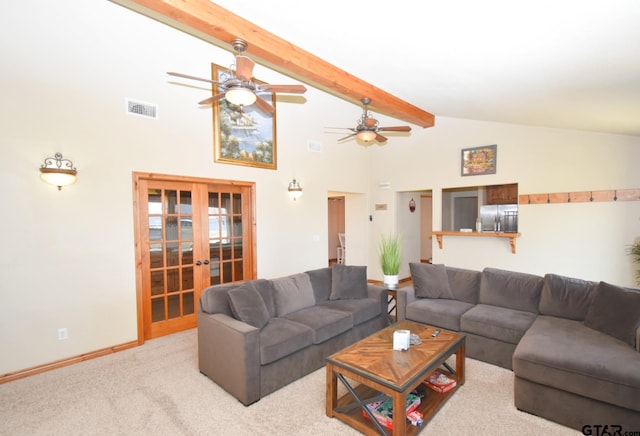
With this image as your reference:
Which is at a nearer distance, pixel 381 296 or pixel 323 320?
pixel 323 320

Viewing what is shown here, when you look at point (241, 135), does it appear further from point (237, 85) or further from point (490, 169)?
point (490, 169)

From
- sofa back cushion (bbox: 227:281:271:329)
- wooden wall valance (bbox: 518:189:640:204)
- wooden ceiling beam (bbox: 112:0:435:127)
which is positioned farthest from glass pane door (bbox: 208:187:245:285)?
wooden wall valance (bbox: 518:189:640:204)

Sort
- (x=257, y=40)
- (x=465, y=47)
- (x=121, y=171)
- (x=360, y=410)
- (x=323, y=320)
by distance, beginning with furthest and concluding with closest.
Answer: (x=121, y=171) → (x=323, y=320) → (x=257, y=40) → (x=465, y=47) → (x=360, y=410)

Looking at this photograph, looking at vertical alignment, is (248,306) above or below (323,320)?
above

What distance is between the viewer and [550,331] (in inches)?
108

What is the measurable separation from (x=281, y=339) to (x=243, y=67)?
7.75 feet

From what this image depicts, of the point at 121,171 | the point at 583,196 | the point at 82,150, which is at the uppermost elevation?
the point at 82,150

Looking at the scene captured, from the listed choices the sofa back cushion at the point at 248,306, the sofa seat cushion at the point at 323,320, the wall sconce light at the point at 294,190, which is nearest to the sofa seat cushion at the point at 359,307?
the sofa seat cushion at the point at 323,320

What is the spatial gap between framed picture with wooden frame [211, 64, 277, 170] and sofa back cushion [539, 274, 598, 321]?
4.13m

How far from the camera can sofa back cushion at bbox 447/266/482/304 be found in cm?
383

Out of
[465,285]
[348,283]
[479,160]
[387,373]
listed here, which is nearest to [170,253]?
[348,283]

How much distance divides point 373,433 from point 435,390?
73 centimetres

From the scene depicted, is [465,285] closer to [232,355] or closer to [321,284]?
[321,284]

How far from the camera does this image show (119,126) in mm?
3676
